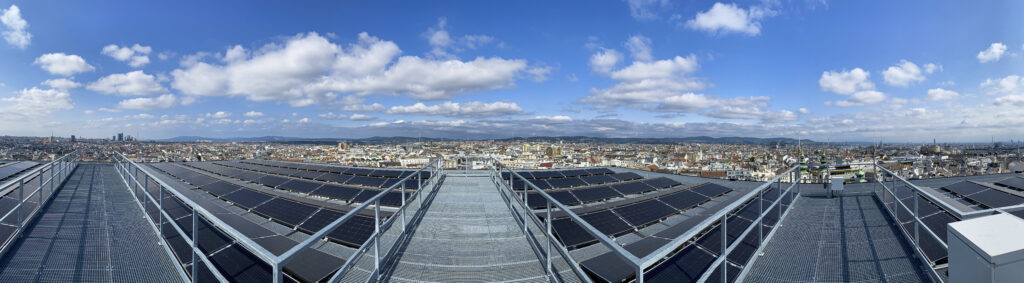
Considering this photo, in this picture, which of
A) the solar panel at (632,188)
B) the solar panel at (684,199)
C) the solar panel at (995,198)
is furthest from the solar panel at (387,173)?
the solar panel at (995,198)

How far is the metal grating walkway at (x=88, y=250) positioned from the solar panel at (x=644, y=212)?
295 inches

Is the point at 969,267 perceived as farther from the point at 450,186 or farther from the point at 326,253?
the point at 450,186

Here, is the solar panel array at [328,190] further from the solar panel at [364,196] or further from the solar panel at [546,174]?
the solar panel at [546,174]

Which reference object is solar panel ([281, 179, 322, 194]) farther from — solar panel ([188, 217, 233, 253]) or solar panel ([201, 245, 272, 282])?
solar panel ([201, 245, 272, 282])

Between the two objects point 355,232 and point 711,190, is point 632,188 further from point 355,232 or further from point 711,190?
point 355,232

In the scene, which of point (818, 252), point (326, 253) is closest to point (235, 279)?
point (326, 253)

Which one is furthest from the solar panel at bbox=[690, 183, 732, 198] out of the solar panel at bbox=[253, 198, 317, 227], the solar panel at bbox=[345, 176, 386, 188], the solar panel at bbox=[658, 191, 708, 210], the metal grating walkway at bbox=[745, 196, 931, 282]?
the solar panel at bbox=[253, 198, 317, 227]

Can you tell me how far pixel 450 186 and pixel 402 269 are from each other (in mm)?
5874

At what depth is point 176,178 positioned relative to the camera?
1522 cm

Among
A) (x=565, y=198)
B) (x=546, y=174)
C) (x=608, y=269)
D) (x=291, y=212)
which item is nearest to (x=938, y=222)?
(x=608, y=269)

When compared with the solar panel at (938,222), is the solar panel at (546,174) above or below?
below

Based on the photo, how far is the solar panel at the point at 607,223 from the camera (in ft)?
21.1

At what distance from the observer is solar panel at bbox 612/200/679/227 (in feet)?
23.2

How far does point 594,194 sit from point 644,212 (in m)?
2.42
